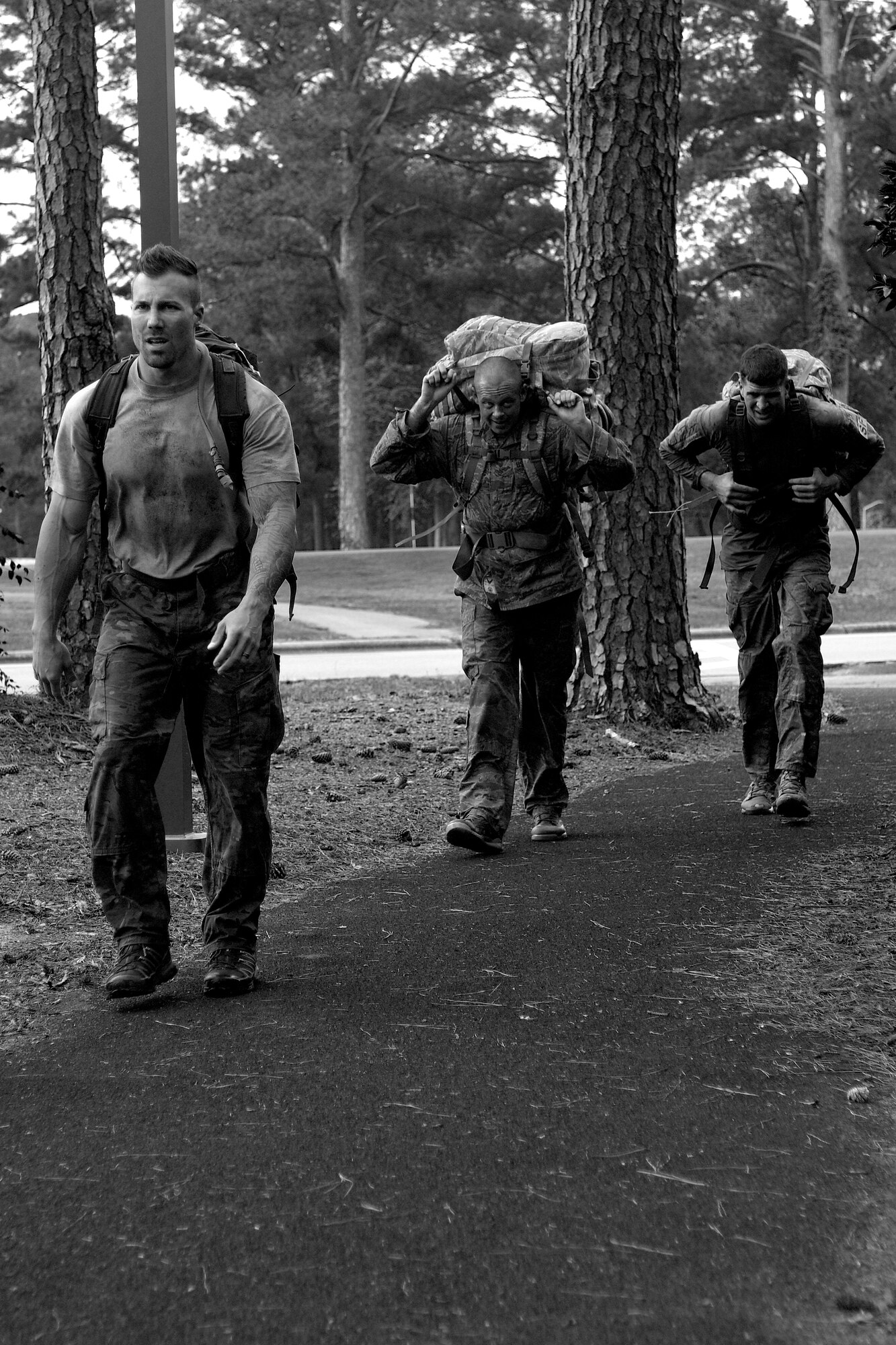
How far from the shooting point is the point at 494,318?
6891 mm

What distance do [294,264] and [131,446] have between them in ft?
111

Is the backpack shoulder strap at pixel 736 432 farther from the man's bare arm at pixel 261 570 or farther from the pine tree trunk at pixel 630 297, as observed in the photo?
the man's bare arm at pixel 261 570

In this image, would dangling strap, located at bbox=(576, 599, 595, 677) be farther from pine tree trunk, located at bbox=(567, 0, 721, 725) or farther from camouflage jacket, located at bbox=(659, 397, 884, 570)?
pine tree trunk, located at bbox=(567, 0, 721, 725)

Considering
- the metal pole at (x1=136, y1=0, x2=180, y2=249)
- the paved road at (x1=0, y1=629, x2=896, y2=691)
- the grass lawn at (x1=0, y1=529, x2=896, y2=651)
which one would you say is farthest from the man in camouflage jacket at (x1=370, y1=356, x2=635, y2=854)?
the grass lawn at (x1=0, y1=529, x2=896, y2=651)

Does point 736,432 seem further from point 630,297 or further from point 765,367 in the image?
point 630,297

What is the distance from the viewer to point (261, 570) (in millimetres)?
Result: 4473

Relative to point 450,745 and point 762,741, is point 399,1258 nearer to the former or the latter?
point 762,741

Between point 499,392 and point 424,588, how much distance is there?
20170 millimetres

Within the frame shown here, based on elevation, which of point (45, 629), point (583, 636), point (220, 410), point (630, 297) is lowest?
point (583, 636)

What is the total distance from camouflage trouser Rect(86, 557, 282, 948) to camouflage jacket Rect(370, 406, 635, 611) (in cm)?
197

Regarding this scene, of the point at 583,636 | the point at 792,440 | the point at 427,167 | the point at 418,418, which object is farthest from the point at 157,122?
the point at 427,167

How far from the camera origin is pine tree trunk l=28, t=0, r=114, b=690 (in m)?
9.72

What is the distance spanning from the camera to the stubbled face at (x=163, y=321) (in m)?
4.53

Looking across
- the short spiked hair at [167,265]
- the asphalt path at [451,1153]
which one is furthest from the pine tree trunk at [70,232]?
the short spiked hair at [167,265]
